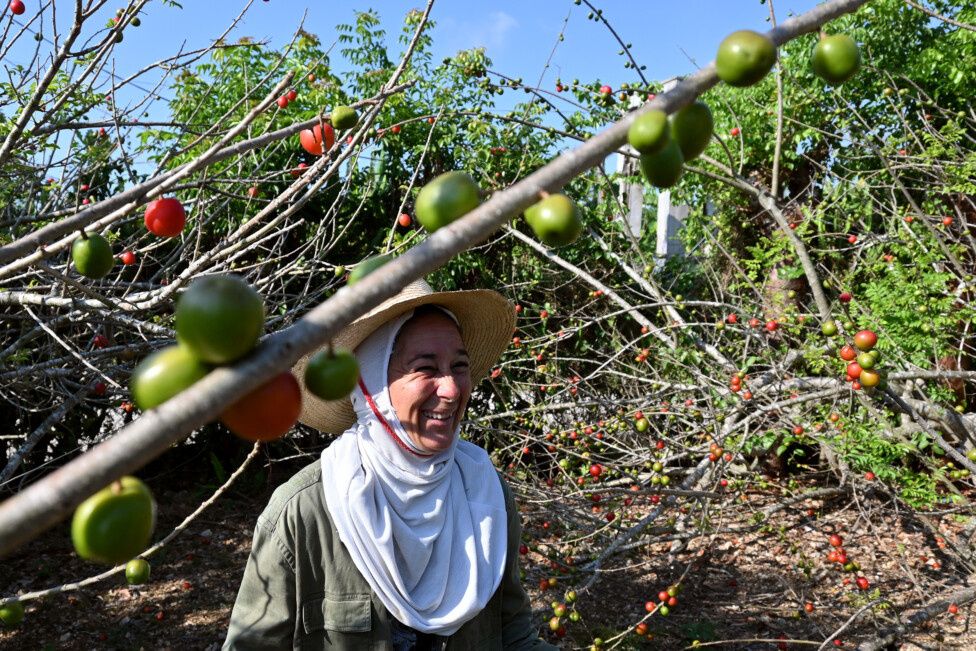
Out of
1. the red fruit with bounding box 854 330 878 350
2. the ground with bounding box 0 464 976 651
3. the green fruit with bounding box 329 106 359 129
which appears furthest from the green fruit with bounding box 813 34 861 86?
the ground with bounding box 0 464 976 651

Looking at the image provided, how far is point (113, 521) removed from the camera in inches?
25.9

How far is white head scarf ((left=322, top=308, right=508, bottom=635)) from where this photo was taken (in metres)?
2.29

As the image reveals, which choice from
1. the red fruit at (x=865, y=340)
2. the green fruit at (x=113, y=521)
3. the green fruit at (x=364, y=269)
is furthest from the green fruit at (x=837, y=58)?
the red fruit at (x=865, y=340)

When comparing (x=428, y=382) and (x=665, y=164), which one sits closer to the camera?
(x=665, y=164)

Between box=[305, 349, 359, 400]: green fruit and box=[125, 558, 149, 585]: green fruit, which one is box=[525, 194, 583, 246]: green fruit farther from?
box=[125, 558, 149, 585]: green fruit

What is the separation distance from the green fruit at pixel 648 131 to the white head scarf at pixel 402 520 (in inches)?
70.1

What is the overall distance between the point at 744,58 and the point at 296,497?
1970 mm

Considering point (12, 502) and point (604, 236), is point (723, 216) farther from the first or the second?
point (12, 502)

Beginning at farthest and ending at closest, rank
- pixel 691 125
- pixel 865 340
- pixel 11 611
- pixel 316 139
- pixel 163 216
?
1. pixel 865 340
2. pixel 316 139
3. pixel 11 611
4. pixel 163 216
5. pixel 691 125

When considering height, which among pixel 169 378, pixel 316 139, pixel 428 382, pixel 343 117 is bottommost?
pixel 169 378

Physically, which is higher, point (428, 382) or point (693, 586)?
point (428, 382)

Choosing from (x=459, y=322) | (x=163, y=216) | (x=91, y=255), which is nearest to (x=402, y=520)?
(x=459, y=322)

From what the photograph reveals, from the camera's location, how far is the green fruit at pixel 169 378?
0.62 metres

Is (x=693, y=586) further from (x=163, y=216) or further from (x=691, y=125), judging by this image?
(x=691, y=125)
